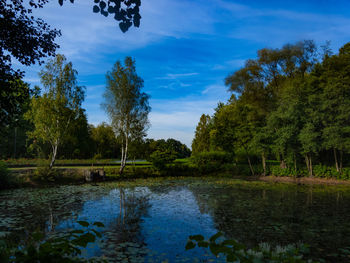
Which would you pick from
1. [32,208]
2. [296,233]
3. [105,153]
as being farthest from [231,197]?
[105,153]

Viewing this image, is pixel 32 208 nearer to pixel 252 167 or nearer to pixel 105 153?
pixel 252 167

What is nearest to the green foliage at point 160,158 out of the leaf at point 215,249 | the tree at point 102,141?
the leaf at point 215,249

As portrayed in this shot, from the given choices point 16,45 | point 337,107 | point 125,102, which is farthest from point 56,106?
point 337,107

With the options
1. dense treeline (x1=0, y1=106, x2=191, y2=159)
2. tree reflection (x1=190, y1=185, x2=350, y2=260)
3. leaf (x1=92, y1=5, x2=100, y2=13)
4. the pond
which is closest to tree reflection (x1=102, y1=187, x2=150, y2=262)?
the pond

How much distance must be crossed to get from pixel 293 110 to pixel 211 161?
39.9ft

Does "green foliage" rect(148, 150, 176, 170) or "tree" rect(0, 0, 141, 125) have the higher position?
"tree" rect(0, 0, 141, 125)

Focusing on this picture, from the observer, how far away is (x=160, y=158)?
27891mm

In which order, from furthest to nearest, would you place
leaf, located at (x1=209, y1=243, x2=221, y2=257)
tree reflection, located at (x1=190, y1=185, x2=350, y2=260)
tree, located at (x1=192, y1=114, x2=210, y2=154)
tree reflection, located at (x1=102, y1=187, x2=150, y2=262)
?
tree, located at (x1=192, y1=114, x2=210, y2=154)
tree reflection, located at (x1=190, y1=185, x2=350, y2=260)
tree reflection, located at (x1=102, y1=187, x2=150, y2=262)
leaf, located at (x1=209, y1=243, x2=221, y2=257)

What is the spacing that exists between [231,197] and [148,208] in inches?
215

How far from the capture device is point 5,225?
842cm

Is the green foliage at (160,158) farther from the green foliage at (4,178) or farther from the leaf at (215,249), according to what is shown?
the leaf at (215,249)

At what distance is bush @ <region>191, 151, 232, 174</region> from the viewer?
95.8 feet

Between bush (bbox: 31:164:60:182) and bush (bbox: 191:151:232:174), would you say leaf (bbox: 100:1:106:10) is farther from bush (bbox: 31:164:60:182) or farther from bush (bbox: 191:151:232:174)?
bush (bbox: 191:151:232:174)

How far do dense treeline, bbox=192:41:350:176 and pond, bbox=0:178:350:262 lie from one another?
320 inches
